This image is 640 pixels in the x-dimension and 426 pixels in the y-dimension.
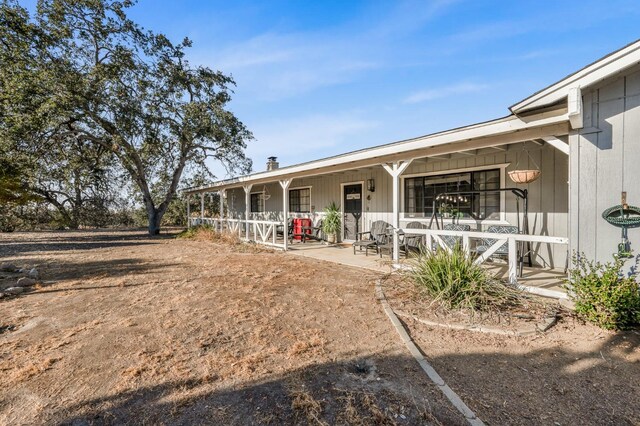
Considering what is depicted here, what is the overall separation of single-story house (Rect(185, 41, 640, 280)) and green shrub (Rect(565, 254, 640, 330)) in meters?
0.36

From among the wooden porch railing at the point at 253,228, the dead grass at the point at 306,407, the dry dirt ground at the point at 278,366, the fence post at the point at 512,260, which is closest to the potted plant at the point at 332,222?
the wooden porch railing at the point at 253,228

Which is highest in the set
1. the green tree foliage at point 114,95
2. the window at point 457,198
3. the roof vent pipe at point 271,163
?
the green tree foliage at point 114,95

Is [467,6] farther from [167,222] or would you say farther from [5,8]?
[167,222]

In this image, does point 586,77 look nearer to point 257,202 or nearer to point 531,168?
point 531,168

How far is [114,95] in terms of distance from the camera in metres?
12.2

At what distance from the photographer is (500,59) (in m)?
8.06

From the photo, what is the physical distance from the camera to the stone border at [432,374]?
1846mm

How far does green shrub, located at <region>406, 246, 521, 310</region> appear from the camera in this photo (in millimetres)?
3471

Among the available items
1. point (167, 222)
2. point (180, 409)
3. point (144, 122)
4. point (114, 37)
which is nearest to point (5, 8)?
point (114, 37)

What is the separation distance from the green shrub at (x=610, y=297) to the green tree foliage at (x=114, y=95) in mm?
13971

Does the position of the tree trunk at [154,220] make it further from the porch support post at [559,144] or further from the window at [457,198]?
the porch support post at [559,144]

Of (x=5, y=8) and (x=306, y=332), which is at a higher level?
(x=5, y=8)

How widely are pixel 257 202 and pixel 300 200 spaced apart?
329cm

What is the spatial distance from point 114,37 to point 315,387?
1640 cm
